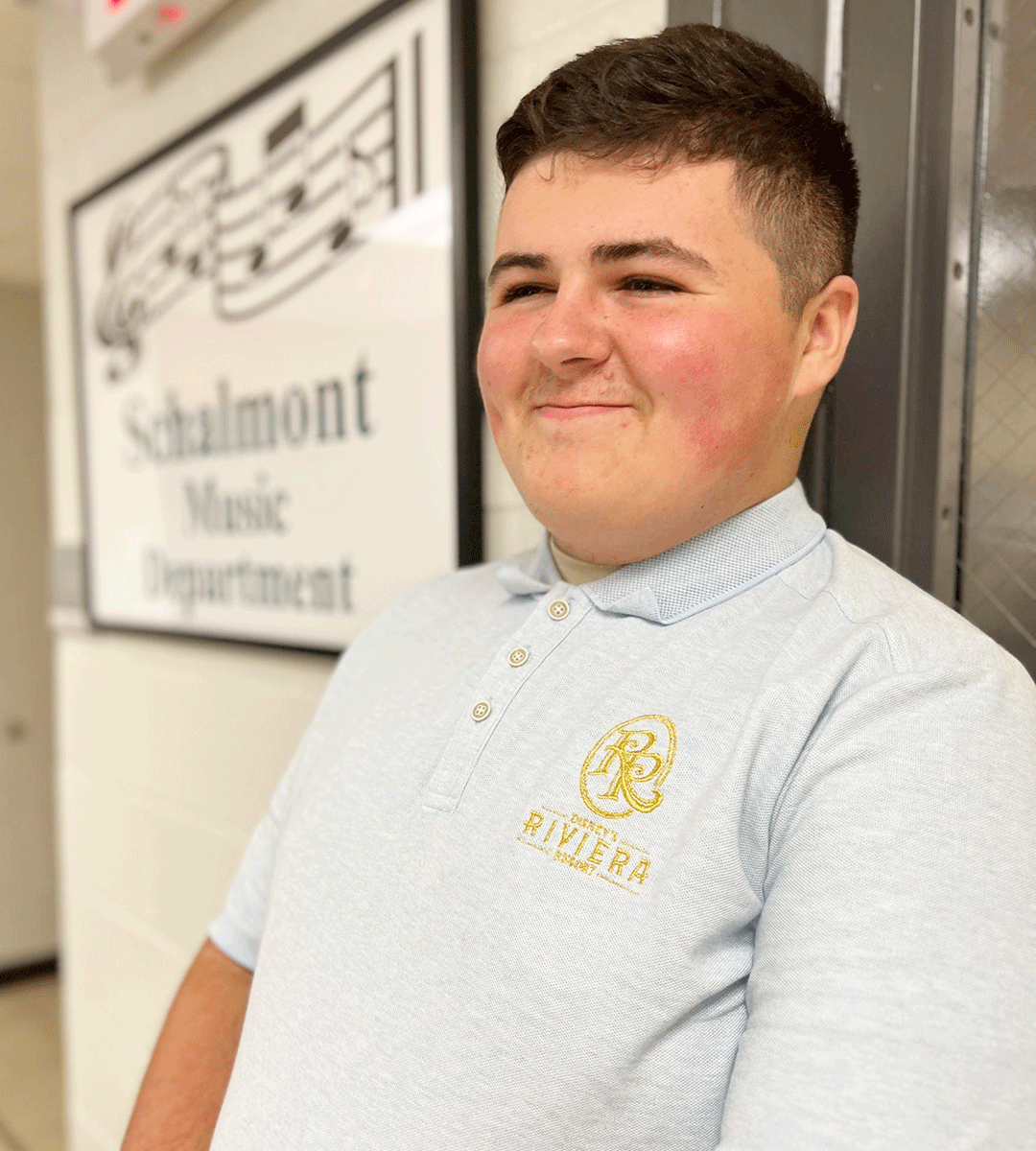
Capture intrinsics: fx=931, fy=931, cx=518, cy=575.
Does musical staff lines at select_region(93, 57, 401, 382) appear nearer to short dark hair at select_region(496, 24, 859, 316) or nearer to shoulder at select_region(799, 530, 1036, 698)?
short dark hair at select_region(496, 24, 859, 316)

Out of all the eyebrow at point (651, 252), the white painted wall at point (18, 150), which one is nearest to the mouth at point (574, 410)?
the eyebrow at point (651, 252)

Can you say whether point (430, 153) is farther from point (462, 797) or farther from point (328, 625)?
point (462, 797)

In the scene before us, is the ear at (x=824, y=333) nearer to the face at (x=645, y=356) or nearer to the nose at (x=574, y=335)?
the face at (x=645, y=356)

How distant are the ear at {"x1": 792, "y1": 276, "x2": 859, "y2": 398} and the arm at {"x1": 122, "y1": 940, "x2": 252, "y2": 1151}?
0.77m

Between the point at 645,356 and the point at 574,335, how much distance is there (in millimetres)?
55

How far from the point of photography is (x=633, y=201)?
0.66 m

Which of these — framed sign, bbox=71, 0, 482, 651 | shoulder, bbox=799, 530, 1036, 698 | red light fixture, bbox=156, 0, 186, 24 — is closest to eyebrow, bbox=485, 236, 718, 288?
shoulder, bbox=799, 530, 1036, 698

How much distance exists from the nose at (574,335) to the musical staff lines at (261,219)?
69 centimetres

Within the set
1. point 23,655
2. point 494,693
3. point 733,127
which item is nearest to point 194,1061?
point 494,693

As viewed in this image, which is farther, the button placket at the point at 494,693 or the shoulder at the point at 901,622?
the button placket at the point at 494,693

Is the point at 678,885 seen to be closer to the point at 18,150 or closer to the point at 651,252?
the point at 651,252

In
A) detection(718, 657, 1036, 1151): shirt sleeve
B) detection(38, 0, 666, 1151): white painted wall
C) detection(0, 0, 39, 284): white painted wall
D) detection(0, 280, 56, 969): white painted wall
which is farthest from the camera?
detection(0, 280, 56, 969): white painted wall

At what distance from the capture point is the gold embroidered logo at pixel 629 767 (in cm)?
62

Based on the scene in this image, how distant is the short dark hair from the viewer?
A: 2.17 feet
